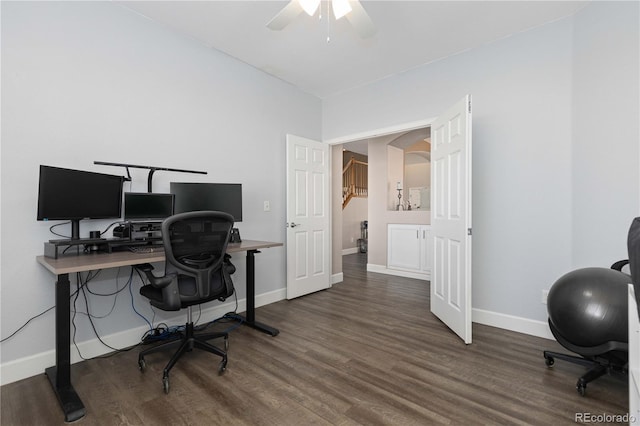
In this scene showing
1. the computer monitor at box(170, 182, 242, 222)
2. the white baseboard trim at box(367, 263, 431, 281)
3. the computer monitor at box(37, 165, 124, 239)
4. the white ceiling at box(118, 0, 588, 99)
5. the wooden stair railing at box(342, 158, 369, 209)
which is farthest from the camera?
the wooden stair railing at box(342, 158, 369, 209)

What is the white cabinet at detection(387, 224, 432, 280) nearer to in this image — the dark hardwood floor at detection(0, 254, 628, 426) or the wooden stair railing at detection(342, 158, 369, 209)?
the dark hardwood floor at detection(0, 254, 628, 426)

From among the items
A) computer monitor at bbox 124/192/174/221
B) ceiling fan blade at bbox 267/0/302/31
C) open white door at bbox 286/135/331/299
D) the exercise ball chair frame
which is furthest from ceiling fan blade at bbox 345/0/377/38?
the exercise ball chair frame

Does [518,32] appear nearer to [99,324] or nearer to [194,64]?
[194,64]

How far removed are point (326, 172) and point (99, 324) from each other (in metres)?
3.13

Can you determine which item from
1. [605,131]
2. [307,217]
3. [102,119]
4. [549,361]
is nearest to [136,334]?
[102,119]

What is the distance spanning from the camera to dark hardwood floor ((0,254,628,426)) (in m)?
1.70

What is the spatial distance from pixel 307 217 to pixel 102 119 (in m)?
2.47

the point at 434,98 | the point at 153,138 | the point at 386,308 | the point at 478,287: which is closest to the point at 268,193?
the point at 153,138

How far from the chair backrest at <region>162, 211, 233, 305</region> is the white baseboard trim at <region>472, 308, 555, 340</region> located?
8.47ft

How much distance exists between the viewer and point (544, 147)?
109 inches

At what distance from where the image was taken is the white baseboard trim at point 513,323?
9.07 feet

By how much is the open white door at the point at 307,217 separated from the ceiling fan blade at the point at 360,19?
1834 millimetres

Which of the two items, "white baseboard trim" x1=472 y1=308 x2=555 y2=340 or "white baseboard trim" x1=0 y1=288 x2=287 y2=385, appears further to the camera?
"white baseboard trim" x1=472 y1=308 x2=555 y2=340

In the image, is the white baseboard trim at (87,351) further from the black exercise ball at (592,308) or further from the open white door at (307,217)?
the black exercise ball at (592,308)
